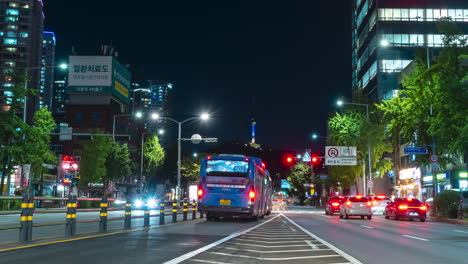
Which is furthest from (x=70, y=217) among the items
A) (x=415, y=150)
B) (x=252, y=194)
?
A: (x=415, y=150)

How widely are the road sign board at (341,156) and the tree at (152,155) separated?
117 ft

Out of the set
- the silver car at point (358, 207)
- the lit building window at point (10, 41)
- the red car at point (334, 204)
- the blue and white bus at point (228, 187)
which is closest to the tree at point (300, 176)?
the red car at point (334, 204)

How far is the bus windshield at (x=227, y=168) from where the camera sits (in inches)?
1040

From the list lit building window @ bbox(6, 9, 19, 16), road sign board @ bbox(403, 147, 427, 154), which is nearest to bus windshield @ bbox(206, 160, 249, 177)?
road sign board @ bbox(403, 147, 427, 154)

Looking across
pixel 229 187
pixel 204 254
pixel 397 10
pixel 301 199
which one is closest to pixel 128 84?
pixel 301 199

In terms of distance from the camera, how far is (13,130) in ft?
119

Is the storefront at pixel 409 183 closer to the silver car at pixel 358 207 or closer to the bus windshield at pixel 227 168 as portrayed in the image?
the silver car at pixel 358 207

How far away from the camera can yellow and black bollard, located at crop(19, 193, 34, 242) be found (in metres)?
12.7

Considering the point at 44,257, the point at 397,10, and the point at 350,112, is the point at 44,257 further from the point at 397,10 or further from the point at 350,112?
the point at 397,10

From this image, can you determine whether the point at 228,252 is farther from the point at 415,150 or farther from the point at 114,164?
the point at 114,164

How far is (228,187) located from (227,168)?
3.28 ft

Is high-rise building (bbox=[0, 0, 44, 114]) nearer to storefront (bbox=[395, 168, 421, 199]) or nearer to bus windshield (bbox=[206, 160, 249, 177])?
storefront (bbox=[395, 168, 421, 199])

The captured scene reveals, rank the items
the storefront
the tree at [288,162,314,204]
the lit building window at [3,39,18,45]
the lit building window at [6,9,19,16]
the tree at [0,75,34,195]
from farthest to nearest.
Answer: the lit building window at [6,9,19,16], the lit building window at [3,39,18,45], the tree at [288,162,314,204], the storefront, the tree at [0,75,34,195]

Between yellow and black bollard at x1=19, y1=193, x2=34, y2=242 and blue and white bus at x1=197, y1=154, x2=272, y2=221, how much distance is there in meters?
13.9
